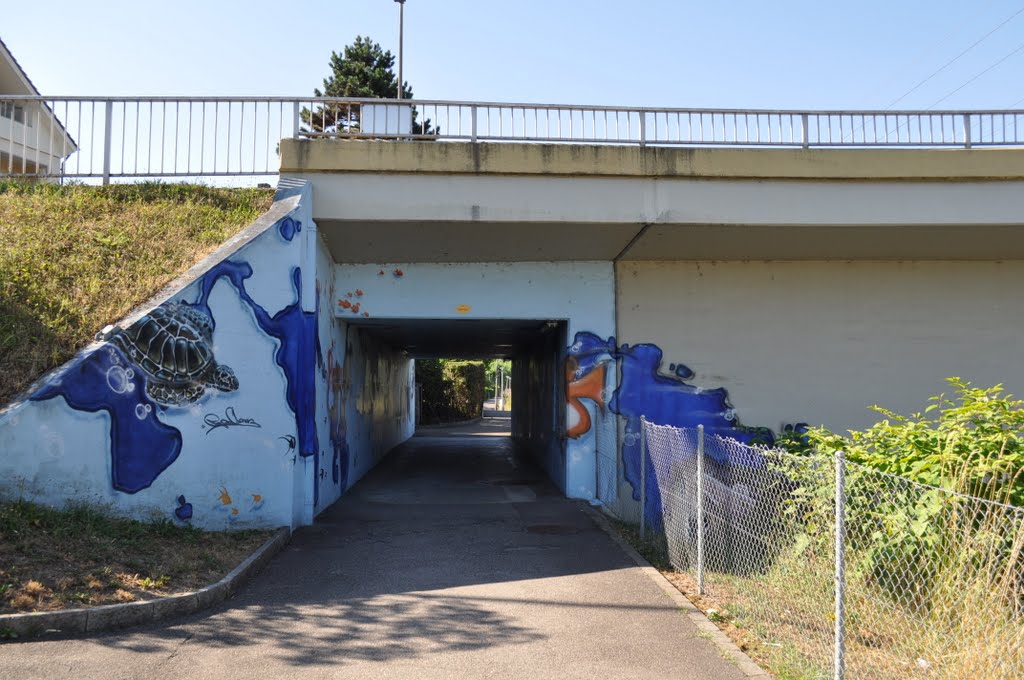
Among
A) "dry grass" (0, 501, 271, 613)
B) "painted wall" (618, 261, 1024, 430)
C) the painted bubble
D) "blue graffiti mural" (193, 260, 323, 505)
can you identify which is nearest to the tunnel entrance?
"painted wall" (618, 261, 1024, 430)

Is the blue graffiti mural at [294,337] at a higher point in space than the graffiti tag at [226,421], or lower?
higher

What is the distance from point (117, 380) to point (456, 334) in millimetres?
8530

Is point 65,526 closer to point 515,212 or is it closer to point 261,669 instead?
point 261,669

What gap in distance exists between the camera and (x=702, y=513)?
6.20 m

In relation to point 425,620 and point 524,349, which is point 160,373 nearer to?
point 425,620

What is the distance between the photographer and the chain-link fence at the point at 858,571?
13.4ft

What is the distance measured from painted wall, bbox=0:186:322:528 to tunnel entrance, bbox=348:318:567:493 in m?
2.82

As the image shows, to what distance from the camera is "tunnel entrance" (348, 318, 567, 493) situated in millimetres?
12547

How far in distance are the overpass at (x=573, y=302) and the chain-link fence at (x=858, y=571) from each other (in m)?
4.58

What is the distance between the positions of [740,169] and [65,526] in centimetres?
869

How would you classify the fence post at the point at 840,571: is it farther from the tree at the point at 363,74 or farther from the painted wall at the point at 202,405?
the tree at the point at 363,74

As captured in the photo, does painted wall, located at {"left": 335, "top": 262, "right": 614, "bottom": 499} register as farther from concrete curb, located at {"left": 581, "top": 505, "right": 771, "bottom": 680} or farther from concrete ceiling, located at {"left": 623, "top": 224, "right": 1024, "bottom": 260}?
concrete curb, located at {"left": 581, "top": 505, "right": 771, "bottom": 680}

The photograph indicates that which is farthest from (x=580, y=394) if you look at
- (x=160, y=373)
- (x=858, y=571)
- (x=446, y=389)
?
(x=446, y=389)

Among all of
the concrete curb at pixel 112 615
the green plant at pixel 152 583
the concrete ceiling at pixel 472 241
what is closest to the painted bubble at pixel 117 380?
the green plant at pixel 152 583
